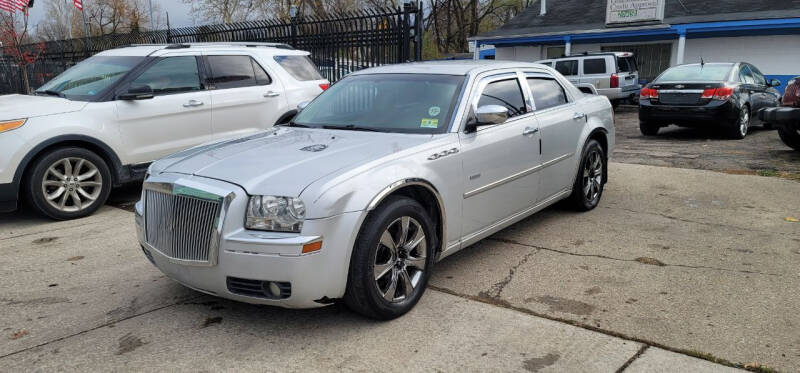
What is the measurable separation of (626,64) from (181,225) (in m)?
18.9

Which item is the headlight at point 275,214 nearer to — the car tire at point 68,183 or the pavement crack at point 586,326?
the pavement crack at point 586,326

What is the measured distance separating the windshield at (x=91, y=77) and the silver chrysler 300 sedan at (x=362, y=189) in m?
2.85

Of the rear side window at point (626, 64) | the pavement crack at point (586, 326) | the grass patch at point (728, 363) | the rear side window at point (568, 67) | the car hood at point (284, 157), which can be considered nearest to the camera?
the grass patch at point (728, 363)

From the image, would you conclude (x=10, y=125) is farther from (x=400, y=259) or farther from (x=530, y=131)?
(x=530, y=131)

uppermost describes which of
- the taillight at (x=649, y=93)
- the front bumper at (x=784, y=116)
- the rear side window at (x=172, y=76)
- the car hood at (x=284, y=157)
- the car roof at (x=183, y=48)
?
the car roof at (x=183, y=48)

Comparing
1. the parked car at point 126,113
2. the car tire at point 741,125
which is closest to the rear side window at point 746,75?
the car tire at point 741,125

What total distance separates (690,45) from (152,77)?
22.1m

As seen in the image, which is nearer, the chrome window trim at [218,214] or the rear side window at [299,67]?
the chrome window trim at [218,214]

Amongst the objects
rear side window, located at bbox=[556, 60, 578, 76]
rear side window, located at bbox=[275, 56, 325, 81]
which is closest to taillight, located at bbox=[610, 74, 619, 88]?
rear side window, located at bbox=[556, 60, 578, 76]

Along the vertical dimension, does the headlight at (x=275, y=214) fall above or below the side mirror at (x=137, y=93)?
below

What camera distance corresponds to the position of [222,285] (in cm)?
351

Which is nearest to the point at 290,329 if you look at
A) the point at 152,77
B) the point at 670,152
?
the point at 152,77

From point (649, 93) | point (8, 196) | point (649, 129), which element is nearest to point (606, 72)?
point (649, 129)

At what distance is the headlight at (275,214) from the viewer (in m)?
3.38
